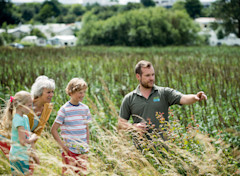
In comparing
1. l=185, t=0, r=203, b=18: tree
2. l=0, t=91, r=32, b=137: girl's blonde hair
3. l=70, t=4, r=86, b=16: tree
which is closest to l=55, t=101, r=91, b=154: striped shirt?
l=0, t=91, r=32, b=137: girl's blonde hair

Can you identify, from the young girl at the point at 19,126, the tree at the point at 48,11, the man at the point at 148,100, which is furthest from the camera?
the tree at the point at 48,11

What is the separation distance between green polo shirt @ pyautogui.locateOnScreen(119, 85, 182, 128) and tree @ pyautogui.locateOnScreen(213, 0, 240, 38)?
57.7m

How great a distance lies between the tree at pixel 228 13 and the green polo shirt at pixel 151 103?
189ft

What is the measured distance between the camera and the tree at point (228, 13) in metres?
55.9

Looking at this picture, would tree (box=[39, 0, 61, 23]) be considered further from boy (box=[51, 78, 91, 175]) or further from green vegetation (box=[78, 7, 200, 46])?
boy (box=[51, 78, 91, 175])

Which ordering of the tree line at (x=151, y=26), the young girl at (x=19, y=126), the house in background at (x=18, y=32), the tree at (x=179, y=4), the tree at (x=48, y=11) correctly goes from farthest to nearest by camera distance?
the tree at (x=48, y=11) < the tree at (x=179, y=4) < the house in background at (x=18, y=32) < the tree line at (x=151, y=26) < the young girl at (x=19, y=126)

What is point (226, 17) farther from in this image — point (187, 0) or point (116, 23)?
point (187, 0)

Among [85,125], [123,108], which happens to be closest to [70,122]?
[85,125]

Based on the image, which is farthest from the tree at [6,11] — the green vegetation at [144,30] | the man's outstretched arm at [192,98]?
the man's outstretched arm at [192,98]

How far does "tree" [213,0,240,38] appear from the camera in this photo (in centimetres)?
5594

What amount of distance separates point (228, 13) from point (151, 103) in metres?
58.5

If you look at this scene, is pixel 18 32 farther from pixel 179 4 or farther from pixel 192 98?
pixel 192 98

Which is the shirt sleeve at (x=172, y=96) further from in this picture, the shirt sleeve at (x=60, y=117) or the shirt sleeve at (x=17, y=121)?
the shirt sleeve at (x=17, y=121)

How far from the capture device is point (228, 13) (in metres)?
56.4
